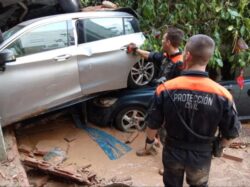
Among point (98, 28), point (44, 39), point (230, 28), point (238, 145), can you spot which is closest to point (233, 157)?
point (238, 145)

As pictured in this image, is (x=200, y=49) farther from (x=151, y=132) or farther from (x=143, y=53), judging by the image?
(x=143, y=53)

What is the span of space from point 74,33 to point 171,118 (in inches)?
118

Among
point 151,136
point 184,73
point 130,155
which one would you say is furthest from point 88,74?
point 184,73

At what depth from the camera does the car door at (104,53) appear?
5945 mm

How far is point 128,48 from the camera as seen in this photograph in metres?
6.22

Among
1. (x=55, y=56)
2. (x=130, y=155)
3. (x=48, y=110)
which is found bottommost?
(x=130, y=155)

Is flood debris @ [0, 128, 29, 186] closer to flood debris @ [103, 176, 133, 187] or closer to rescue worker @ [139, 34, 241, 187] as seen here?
flood debris @ [103, 176, 133, 187]

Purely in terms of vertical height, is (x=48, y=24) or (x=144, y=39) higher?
(x=48, y=24)

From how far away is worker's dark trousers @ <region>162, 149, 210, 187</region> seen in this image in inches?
142

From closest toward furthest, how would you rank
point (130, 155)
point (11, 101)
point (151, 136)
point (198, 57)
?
point (198, 57), point (151, 136), point (11, 101), point (130, 155)

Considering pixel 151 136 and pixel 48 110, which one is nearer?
pixel 151 136

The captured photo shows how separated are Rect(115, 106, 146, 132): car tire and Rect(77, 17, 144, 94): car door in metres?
0.57

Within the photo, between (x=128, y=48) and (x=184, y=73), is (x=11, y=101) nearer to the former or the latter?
(x=128, y=48)

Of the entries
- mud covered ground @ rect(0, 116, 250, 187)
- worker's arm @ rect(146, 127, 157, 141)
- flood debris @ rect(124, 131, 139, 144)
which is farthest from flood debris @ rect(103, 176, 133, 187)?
worker's arm @ rect(146, 127, 157, 141)
